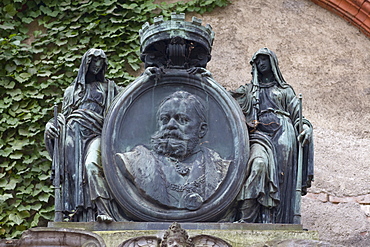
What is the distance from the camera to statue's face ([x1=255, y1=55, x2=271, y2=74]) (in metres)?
9.12

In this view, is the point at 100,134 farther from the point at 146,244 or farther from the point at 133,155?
the point at 146,244

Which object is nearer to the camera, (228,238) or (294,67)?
(228,238)

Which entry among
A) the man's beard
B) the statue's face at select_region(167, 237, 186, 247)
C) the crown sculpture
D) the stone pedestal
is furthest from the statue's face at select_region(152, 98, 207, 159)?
the statue's face at select_region(167, 237, 186, 247)

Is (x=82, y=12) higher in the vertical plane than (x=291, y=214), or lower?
higher

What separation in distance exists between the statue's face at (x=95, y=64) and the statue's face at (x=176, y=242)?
6.35 feet

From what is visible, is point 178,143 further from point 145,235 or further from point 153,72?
point 145,235

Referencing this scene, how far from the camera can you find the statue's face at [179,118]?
8578 millimetres

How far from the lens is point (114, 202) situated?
27.5 ft

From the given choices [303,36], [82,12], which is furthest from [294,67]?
[82,12]

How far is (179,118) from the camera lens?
8.62 metres

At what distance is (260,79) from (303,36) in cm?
321

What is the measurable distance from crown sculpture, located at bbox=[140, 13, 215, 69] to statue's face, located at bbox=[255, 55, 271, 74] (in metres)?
0.44

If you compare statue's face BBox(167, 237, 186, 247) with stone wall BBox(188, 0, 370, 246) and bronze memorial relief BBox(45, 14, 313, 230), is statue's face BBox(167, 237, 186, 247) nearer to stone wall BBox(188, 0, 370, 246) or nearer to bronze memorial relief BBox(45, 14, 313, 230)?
bronze memorial relief BBox(45, 14, 313, 230)

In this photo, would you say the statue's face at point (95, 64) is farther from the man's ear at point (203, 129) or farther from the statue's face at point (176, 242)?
the statue's face at point (176, 242)
